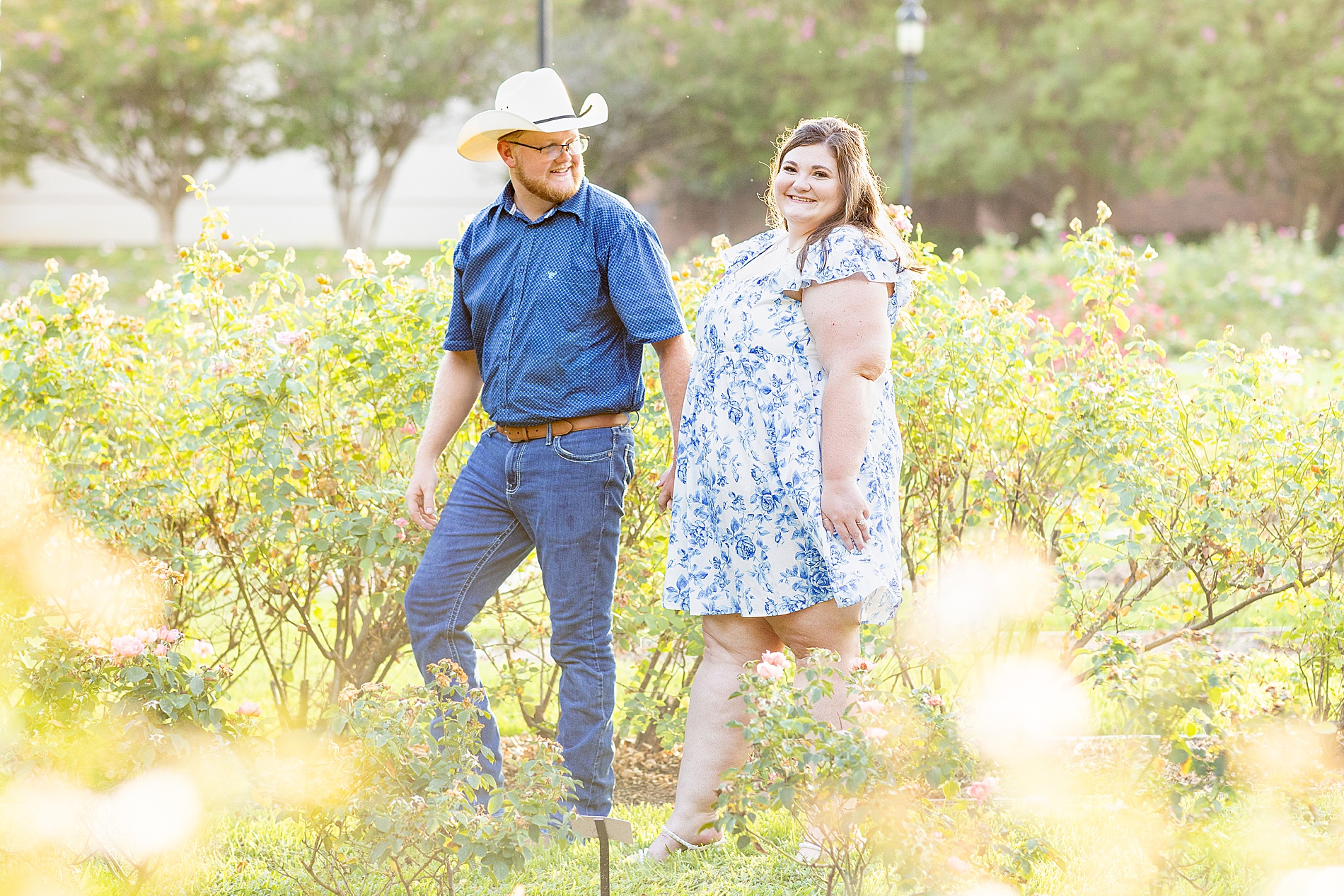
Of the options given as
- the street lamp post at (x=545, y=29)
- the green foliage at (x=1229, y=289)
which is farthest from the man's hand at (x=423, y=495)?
the green foliage at (x=1229, y=289)

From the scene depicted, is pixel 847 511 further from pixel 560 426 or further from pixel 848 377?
pixel 560 426

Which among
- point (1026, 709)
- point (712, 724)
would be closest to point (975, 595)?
point (1026, 709)

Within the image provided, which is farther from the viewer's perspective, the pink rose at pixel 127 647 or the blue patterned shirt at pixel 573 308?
the blue patterned shirt at pixel 573 308

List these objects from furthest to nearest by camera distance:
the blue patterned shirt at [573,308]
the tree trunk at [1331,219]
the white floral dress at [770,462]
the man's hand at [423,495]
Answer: the tree trunk at [1331,219] → the man's hand at [423,495] → the blue patterned shirt at [573,308] → the white floral dress at [770,462]

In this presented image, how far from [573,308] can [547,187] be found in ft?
0.90

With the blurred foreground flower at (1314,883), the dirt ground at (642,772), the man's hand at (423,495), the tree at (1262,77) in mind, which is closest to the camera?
the blurred foreground flower at (1314,883)

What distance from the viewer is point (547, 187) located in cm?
284

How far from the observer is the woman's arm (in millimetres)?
2646

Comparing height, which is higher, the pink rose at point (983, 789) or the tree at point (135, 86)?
the tree at point (135, 86)

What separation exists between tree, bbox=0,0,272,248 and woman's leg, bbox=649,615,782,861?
64.5ft

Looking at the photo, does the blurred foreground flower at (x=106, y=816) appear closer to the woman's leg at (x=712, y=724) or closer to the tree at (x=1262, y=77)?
the woman's leg at (x=712, y=724)

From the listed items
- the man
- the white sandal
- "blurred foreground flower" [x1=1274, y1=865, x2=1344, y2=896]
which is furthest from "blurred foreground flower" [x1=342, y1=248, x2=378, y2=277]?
"blurred foreground flower" [x1=1274, y1=865, x2=1344, y2=896]

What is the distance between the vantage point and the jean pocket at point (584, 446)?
2846mm

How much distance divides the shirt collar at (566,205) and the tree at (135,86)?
1920 centimetres
